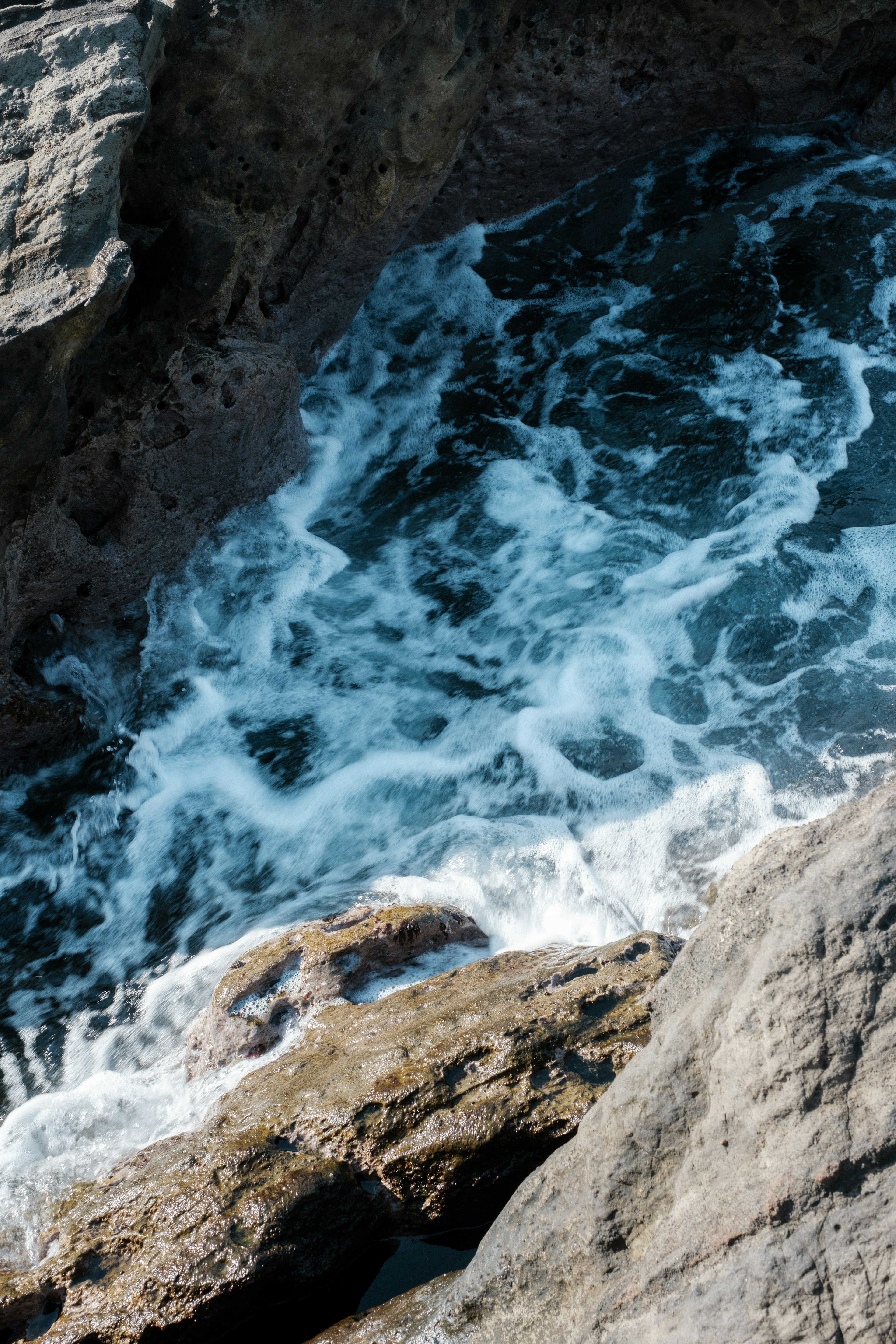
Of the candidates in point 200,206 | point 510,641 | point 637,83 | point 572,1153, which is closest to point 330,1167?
point 572,1153

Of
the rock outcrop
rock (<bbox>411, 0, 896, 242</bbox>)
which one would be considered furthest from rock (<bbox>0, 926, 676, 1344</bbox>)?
rock (<bbox>411, 0, 896, 242</bbox>)

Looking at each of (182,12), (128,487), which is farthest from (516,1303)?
(182,12)

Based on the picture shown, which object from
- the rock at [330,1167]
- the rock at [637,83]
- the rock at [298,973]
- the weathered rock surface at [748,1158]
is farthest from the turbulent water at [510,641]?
the weathered rock surface at [748,1158]

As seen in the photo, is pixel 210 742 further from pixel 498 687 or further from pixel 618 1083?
pixel 618 1083

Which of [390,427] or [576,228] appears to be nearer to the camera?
[390,427]

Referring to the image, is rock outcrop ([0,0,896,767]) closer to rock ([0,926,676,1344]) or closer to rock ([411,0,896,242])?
rock ([411,0,896,242])

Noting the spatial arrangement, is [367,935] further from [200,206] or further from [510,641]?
[200,206]
